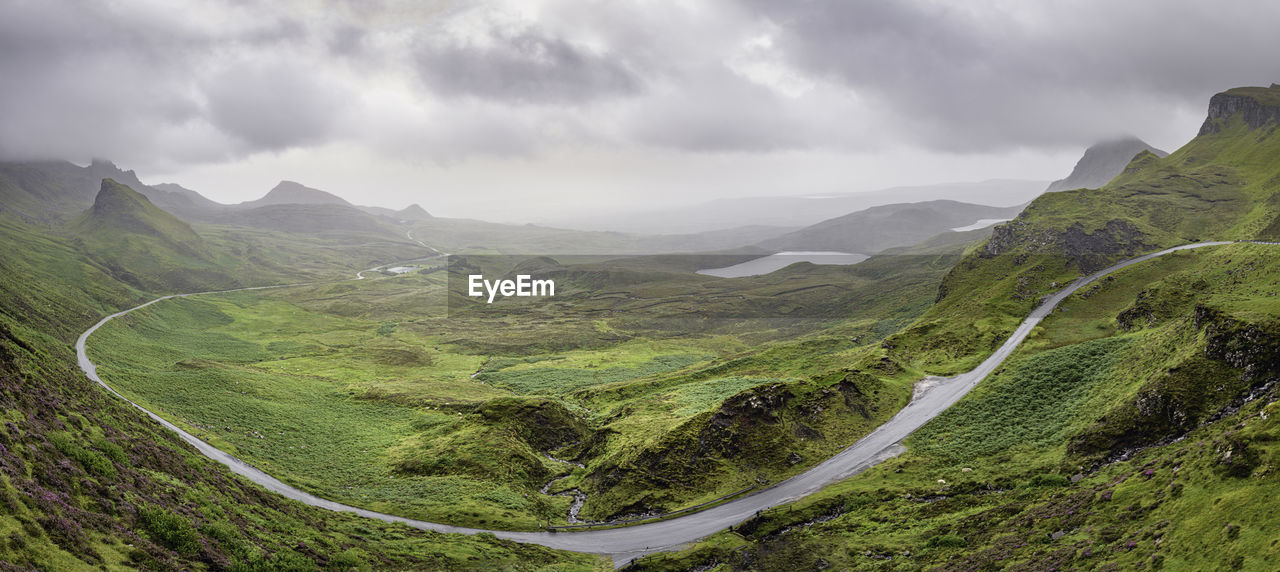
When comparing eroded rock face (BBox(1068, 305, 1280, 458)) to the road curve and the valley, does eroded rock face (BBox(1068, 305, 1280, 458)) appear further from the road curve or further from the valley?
the road curve

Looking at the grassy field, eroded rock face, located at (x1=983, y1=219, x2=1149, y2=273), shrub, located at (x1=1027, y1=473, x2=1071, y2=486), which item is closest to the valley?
shrub, located at (x1=1027, y1=473, x2=1071, y2=486)

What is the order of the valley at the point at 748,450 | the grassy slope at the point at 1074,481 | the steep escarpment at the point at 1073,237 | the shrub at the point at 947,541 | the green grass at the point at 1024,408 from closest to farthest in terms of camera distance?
the grassy slope at the point at 1074,481, the valley at the point at 748,450, the shrub at the point at 947,541, the green grass at the point at 1024,408, the steep escarpment at the point at 1073,237

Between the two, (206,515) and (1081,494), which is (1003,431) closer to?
(1081,494)

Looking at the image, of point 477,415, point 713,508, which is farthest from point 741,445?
point 477,415

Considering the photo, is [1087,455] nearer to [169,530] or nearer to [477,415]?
[169,530]

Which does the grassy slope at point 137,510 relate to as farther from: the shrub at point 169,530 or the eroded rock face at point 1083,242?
the eroded rock face at point 1083,242

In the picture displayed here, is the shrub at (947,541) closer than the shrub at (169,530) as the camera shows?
No

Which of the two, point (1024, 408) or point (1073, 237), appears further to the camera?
point (1073, 237)

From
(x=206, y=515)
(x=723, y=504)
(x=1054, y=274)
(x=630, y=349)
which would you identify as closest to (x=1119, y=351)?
(x=723, y=504)

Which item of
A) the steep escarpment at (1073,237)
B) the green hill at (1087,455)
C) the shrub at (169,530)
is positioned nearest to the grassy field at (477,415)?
the green hill at (1087,455)

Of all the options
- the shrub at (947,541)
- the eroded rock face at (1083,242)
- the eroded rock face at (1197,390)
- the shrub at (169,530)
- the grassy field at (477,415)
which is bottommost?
the grassy field at (477,415)

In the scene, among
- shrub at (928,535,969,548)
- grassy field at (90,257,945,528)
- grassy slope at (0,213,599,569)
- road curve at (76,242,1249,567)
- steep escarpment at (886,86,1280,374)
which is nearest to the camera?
grassy slope at (0,213,599,569)
